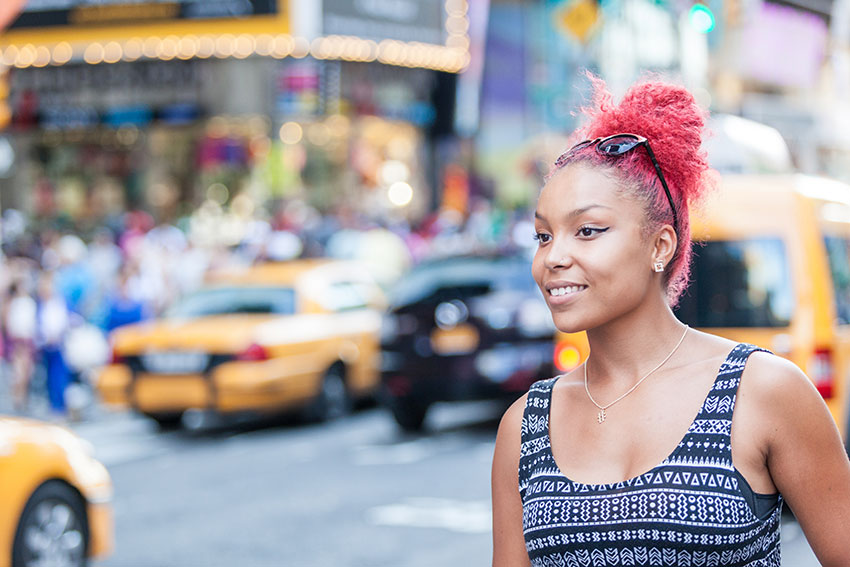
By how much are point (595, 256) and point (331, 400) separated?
35.7ft

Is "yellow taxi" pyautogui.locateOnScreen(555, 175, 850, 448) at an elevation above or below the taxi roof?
above

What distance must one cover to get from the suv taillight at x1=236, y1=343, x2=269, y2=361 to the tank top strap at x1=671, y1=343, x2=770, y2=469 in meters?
10.1

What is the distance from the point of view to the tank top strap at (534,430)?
7.46 feet

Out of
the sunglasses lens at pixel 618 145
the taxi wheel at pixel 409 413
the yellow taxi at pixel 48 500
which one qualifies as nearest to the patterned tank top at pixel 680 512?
the sunglasses lens at pixel 618 145

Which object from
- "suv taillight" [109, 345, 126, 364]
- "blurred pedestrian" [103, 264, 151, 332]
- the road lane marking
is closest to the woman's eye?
the road lane marking

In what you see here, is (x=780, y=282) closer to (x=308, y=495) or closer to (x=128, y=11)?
(x=308, y=495)

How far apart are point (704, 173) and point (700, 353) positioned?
34cm

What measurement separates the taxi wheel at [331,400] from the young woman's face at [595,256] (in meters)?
10.5

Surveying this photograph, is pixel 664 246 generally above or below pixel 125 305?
above

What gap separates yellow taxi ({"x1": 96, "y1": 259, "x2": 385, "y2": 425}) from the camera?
39.4ft

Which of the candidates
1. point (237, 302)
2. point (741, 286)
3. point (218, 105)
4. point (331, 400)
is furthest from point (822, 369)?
point (218, 105)

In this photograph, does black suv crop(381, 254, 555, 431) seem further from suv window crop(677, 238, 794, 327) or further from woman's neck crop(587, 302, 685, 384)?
woman's neck crop(587, 302, 685, 384)

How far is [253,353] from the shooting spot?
39.3ft

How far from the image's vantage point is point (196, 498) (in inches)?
356
